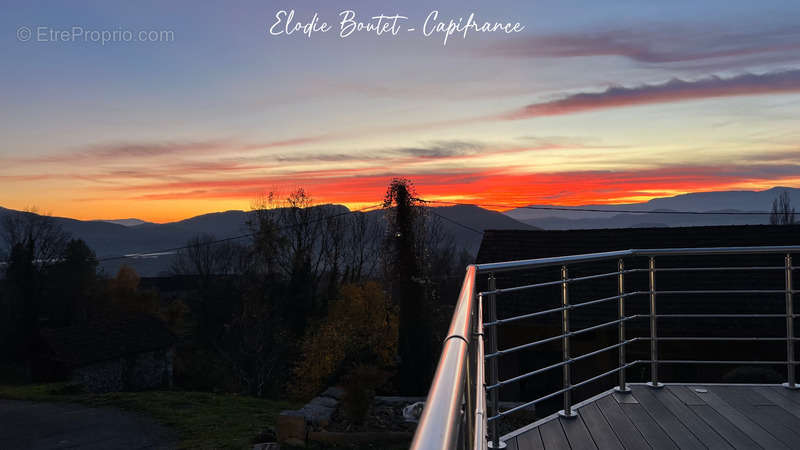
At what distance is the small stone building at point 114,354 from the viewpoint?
94.7ft

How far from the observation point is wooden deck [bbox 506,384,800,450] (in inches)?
136

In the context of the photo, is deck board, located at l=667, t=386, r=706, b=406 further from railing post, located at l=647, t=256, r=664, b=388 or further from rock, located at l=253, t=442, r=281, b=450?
rock, located at l=253, t=442, r=281, b=450

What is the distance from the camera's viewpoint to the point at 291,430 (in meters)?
10.7

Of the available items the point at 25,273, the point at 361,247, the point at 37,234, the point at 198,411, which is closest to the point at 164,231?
the point at 37,234

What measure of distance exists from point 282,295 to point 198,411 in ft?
69.0

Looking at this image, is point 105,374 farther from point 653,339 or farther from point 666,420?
point 666,420

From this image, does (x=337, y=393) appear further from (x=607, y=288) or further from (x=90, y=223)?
(x=90, y=223)

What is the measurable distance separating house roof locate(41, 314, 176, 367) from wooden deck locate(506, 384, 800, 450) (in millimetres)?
28596

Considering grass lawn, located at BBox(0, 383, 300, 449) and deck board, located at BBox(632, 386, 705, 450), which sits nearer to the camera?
deck board, located at BBox(632, 386, 705, 450)

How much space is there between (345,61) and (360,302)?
1608cm

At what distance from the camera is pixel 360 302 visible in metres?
30.7

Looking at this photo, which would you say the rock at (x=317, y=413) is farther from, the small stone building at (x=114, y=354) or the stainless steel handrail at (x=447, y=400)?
the small stone building at (x=114, y=354)

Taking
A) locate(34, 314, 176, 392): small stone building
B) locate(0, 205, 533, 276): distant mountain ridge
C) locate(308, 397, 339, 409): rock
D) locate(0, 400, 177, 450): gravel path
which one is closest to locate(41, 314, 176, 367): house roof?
locate(34, 314, 176, 392): small stone building

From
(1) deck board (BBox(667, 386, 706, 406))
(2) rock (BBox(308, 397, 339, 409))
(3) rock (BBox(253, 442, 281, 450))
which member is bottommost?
(3) rock (BBox(253, 442, 281, 450))
